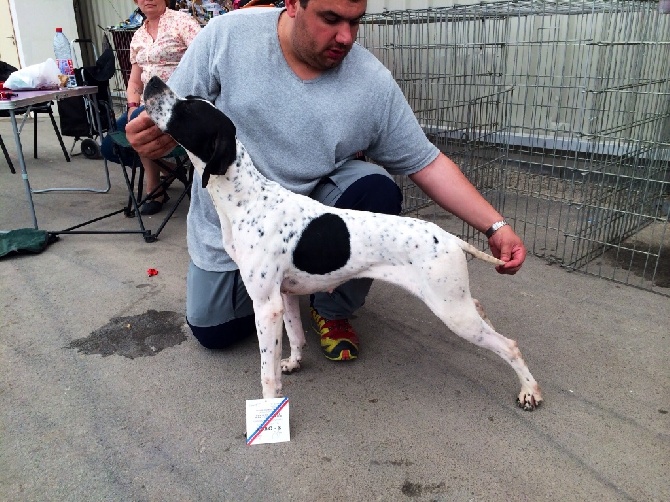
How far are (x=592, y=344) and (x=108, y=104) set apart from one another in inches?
182

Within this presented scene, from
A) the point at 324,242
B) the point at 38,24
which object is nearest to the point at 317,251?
the point at 324,242

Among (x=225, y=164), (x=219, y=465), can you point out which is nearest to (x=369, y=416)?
(x=219, y=465)

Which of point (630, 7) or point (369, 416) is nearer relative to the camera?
point (369, 416)

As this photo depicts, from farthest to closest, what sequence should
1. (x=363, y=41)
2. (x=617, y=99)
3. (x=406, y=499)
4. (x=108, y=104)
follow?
1. (x=108, y=104)
2. (x=363, y=41)
3. (x=617, y=99)
4. (x=406, y=499)

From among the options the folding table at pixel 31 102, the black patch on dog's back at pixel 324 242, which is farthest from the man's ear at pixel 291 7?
the folding table at pixel 31 102

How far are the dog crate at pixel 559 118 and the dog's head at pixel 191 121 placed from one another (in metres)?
2.20

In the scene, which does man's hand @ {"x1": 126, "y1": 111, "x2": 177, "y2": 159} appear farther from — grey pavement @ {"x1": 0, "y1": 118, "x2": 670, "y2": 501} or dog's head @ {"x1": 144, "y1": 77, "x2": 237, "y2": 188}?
grey pavement @ {"x1": 0, "y1": 118, "x2": 670, "y2": 501}

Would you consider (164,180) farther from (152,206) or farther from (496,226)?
(496,226)

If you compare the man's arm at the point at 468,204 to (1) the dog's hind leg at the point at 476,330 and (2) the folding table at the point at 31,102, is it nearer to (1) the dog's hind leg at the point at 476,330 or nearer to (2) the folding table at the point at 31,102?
(1) the dog's hind leg at the point at 476,330

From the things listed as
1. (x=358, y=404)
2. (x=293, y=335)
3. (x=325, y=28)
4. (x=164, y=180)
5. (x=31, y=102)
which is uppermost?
(x=325, y=28)

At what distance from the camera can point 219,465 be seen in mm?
1890

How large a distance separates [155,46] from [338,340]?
3023mm

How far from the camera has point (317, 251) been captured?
6.37 feet

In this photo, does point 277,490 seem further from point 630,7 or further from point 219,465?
point 630,7
